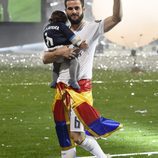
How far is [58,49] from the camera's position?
6.57m

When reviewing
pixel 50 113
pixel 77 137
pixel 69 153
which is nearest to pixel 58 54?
pixel 77 137

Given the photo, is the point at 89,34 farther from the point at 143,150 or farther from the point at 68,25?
the point at 143,150

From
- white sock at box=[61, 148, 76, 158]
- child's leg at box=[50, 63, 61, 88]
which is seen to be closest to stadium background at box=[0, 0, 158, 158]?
white sock at box=[61, 148, 76, 158]

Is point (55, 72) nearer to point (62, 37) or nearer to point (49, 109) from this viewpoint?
point (62, 37)

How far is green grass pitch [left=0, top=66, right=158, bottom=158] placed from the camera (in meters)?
8.98

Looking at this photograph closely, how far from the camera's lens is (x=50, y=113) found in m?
12.3

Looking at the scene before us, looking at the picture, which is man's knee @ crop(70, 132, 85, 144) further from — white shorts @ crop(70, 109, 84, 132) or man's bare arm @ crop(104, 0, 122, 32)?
man's bare arm @ crop(104, 0, 122, 32)

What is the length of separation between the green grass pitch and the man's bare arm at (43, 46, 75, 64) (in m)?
2.06

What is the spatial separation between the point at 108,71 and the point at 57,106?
53.3ft

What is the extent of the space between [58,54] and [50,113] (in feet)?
19.2

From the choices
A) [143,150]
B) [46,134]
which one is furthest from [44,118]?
[143,150]

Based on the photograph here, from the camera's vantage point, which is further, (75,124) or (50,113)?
(50,113)

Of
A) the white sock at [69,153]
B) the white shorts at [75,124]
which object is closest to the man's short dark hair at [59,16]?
the white shorts at [75,124]

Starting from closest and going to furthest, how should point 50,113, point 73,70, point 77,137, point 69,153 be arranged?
point 73,70
point 77,137
point 69,153
point 50,113
